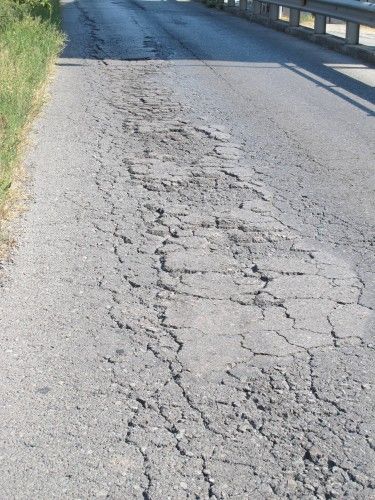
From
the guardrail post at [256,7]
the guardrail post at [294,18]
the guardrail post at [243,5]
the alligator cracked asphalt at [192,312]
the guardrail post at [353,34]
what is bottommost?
the guardrail post at [243,5]

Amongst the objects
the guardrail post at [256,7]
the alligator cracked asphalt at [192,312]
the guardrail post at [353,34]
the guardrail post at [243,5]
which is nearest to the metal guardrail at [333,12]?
the guardrail post at [353,34]

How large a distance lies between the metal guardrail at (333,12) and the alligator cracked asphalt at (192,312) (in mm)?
6194

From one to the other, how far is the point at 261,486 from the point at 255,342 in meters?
1.23

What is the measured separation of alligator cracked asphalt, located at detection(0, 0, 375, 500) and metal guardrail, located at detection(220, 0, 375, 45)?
20.3 feet

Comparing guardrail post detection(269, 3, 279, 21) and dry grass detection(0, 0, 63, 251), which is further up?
dry grass detection(0, 0, 63, 251)

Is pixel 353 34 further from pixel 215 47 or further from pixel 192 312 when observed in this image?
pixel 192 312

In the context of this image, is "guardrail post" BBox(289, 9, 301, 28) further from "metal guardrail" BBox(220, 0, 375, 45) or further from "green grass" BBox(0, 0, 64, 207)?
"green grass" BBox(0, 0, 64, 207)

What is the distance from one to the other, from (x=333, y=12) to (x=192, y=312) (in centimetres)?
1397

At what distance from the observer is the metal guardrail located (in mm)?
15473

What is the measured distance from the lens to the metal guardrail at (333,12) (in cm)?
1547

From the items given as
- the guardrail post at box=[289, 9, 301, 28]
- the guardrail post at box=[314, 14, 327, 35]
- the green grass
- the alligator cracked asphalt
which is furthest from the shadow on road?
the alligator cracked asphalt

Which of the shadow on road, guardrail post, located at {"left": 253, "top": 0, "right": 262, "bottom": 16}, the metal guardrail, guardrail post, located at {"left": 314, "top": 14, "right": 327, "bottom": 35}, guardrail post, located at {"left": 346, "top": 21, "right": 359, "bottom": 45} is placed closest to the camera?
the shadow on road

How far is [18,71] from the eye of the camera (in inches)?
372

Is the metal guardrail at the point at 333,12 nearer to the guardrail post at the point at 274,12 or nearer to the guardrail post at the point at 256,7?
the guardrail post at the point at 274,12
